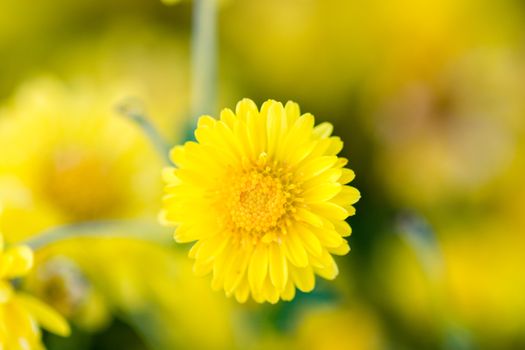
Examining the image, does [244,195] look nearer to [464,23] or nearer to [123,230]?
→ [123,230]

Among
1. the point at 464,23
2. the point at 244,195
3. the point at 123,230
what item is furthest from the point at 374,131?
the point at 244,195

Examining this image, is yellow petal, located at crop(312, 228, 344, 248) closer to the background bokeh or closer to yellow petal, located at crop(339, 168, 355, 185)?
yellow petal, located at crop(339, 168, 355, 185)

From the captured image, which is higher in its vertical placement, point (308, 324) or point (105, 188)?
point (105, 188)

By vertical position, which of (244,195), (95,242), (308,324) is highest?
(95,242)

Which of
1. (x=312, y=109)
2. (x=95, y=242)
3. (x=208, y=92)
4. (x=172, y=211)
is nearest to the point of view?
(x=172, y=211)

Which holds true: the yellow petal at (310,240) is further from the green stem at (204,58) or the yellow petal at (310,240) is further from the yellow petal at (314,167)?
the green stem at (204,58)

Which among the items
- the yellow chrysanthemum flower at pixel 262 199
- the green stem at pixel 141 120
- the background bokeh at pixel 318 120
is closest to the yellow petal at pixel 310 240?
the yellow chrysanthemum flower at pixel 262 199

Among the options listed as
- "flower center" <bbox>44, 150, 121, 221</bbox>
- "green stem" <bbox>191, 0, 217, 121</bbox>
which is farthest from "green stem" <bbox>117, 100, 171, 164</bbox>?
"flower center" <bbox>44, 150, 121, 221</bbox>
